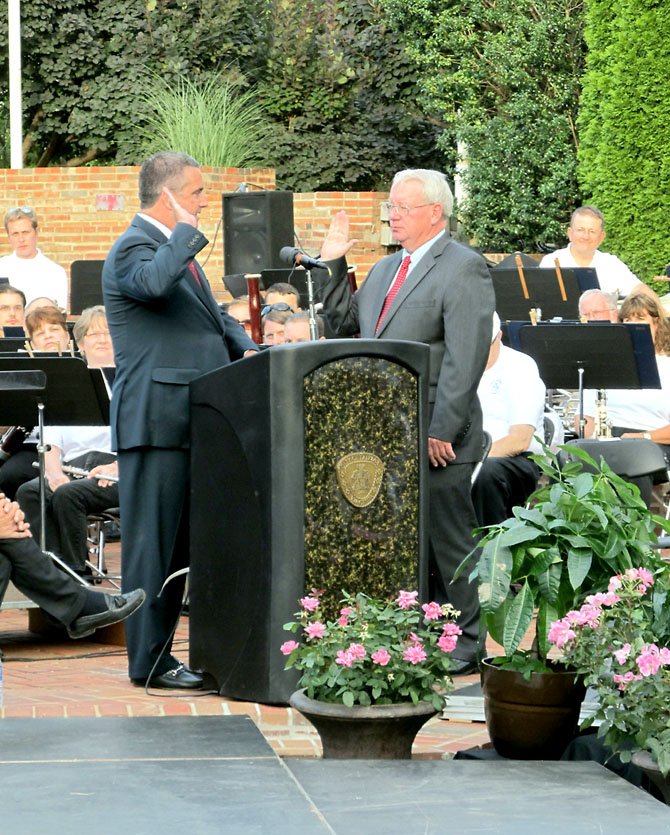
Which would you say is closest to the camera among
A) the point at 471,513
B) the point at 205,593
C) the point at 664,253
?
the point at 205,593

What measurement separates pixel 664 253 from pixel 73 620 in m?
10.9

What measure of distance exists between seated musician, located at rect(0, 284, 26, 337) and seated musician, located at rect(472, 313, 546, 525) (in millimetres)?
3618

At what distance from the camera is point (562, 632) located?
405 cm

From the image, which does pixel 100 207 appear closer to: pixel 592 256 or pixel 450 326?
pixel 592 256

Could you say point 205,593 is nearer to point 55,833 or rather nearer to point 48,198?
point 55,833

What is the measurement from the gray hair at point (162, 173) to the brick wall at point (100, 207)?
11.1 metres

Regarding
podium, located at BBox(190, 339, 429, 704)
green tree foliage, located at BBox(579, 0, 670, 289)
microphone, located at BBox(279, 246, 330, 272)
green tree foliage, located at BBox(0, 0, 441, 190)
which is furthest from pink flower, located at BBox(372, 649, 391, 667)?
green tree foliage, located at BBox(0, 0, 441, 190)

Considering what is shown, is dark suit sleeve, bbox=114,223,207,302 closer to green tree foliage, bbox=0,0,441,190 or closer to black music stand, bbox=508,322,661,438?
black music stand, bbox=508,322,661,438

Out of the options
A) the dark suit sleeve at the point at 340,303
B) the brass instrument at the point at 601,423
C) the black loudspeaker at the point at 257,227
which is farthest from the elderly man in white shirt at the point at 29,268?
the dark suit sleeve at the point at 340,303

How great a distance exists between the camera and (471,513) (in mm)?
6090

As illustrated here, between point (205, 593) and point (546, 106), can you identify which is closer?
point (205, 593)

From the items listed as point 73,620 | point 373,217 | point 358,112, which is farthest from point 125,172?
point 73,620

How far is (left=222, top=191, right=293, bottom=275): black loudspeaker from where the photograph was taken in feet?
47.2

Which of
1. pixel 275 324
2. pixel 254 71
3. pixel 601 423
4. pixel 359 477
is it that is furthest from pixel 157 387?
pixel 254 71
